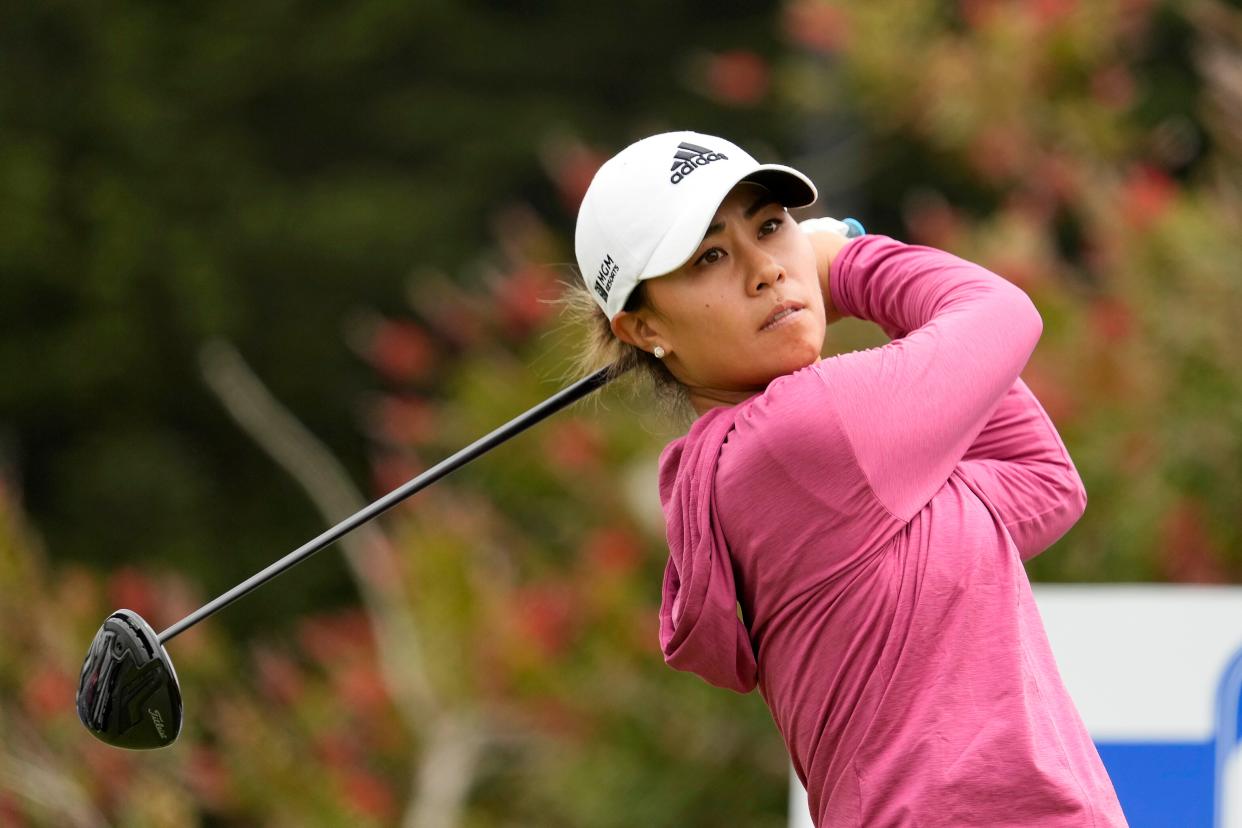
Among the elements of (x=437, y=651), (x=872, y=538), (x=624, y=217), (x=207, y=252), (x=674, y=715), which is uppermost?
(x=207, y=252)

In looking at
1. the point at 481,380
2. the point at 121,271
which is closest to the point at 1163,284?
the point at 481,380

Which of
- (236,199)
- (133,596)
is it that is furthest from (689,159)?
(236,199)

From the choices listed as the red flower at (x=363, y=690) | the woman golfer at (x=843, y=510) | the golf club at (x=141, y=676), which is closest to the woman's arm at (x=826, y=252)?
the woman golfer at (x=843, y=510)

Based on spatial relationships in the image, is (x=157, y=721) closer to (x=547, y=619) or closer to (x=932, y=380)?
(x=932, y=380)

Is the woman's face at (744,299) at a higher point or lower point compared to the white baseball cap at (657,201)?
lower

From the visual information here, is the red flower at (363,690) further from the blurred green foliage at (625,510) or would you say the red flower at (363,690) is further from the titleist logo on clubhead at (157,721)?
the titleist logo on clubhead at (157,721)

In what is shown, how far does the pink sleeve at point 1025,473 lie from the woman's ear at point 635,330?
14.6 inches

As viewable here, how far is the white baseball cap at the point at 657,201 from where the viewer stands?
204cm

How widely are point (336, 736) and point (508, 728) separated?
564 millimetres

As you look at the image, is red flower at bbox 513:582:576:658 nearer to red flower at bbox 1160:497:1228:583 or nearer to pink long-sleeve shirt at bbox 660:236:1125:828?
red flower at bbox 1160:497:1228:583

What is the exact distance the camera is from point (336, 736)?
19.3 feet

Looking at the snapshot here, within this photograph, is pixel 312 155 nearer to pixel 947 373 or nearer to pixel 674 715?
pixel 674 715

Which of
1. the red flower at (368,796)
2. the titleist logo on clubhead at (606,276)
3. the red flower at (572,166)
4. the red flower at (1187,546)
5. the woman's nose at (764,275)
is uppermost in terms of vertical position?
the red flower at (572,166)

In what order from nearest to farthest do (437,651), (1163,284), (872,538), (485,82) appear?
1. (872,538)
2. (1163,284)
3. (437,651)
4. (485,82)
